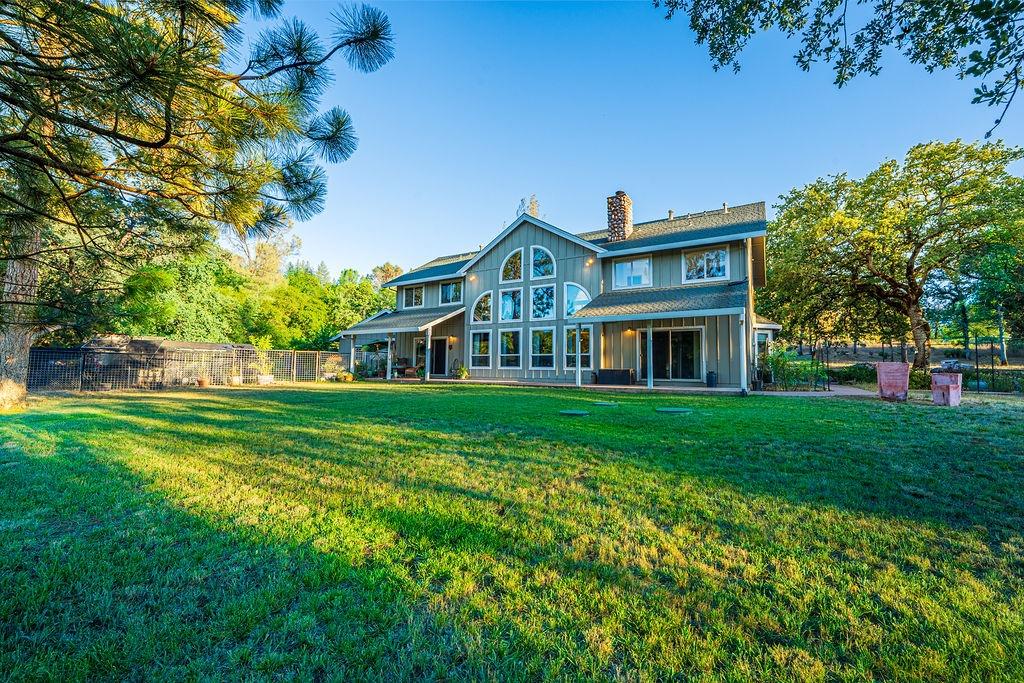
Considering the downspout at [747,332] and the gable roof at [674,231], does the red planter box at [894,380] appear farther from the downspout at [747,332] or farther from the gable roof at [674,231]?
the gable roof at [674,231]

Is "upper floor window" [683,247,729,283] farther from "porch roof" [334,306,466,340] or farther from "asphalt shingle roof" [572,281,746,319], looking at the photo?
"porch roof" [334,306,466,340]

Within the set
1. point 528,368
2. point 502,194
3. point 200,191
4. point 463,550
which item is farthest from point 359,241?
point 463,550

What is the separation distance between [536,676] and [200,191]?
406 centimetres

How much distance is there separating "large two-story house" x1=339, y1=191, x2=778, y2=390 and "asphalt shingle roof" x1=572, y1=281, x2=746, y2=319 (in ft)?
0.14

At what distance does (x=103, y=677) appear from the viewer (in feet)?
5.14

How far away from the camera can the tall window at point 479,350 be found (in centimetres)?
2003

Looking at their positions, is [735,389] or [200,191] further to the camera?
[735,389]

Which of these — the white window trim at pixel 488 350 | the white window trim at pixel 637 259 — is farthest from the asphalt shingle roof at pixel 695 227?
the white window trim at pixel 488 350

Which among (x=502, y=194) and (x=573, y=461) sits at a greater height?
(x=502, y=194)

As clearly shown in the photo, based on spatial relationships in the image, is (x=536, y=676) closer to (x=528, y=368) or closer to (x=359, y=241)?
(x=528, y=368)

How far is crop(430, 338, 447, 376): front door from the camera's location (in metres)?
22.3

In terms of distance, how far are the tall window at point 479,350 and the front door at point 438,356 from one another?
2.22m

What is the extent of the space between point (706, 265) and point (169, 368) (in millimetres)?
20894

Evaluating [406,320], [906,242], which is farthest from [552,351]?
[906,242]
